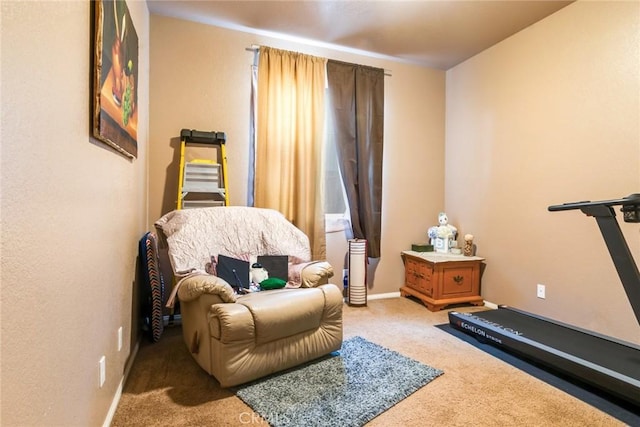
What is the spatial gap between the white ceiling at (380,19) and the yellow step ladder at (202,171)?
1013 mm

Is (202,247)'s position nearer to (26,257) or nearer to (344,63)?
(26,257)

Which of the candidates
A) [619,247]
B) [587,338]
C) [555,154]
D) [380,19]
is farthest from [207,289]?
[555,154]

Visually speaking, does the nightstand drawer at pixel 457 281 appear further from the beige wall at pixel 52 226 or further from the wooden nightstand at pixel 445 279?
the beige wall at pixel 52 226

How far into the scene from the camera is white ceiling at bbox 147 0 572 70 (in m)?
2.73

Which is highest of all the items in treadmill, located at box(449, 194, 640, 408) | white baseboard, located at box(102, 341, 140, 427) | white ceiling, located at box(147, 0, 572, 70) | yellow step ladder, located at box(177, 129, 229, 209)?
white ceiling, located at box(147, 0, 572, 70)

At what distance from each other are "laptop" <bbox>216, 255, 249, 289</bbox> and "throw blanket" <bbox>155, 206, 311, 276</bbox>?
0.37ft

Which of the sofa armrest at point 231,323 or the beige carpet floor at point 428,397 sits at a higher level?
the sofa armrest at point 231,323

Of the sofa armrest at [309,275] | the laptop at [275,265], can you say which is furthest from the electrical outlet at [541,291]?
the laptop at [275,265]

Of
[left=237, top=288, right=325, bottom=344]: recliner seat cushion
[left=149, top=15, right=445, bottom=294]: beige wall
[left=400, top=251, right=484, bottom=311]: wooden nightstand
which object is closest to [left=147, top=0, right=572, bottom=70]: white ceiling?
[left=149, top=15, right=445, bottom=294]: beige wall

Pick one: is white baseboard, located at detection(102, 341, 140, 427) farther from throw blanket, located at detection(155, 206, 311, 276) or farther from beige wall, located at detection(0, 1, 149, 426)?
throw blanket, located at detection(155, 206, 311, 276)

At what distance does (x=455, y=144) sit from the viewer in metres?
3.92

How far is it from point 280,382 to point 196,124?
230 cm

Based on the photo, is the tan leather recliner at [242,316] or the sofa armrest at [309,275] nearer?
the tan leather recliner at [242,316]

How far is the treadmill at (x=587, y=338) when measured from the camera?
169 cm
